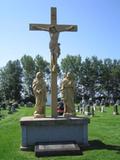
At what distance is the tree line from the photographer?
277ft

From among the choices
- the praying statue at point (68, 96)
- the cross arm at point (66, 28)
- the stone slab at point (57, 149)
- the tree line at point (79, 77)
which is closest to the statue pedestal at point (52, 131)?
the stone slab at point (57, 149)

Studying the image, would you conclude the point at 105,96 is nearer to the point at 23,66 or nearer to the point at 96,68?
the point at 96,68

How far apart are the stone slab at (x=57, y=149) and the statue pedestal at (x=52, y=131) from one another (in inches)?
27.2

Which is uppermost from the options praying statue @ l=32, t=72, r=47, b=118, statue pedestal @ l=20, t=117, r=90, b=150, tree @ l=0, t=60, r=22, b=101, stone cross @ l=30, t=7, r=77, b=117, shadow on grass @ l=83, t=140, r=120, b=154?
tree @ l=0, t=60, r=22, b=101

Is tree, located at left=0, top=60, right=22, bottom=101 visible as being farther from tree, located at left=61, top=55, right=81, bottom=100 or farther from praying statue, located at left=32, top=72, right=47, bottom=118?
praying statue, located at left=32, top=72, right=47, bottom=118

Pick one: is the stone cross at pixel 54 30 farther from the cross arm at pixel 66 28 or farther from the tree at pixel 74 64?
the tree at pixel 74 64

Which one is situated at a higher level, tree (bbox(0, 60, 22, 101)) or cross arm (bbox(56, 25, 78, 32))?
tree (bbox(0, 60, 22, 101))

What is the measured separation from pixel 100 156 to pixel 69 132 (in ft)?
7.90

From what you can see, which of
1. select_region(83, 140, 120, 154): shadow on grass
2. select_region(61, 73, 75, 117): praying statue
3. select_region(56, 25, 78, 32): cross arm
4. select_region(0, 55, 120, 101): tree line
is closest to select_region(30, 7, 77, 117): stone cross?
select_region(56, 25, 78, 32): cross arm

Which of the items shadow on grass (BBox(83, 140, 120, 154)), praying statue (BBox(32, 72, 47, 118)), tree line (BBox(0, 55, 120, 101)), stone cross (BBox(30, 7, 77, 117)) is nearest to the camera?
shadow on grass (BBox(83, 140, 120, 154))

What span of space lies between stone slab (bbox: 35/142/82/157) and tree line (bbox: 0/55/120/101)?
68.9 metres

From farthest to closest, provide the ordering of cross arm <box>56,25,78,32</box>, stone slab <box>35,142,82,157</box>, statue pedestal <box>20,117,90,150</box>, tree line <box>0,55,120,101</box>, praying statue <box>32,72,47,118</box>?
tree line <box>0,55,120,101</box> → cross arm <box>56,25,78,32</box> → praying statue <box>32,72,47,118</box> → statue pedestal <box>20,117,90,150</box> → stone slab <box>35,142,82,157</box>

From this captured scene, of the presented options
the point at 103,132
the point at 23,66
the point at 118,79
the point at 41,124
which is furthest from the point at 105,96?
the point at 41,124

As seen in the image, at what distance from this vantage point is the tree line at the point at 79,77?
84.4 metres
